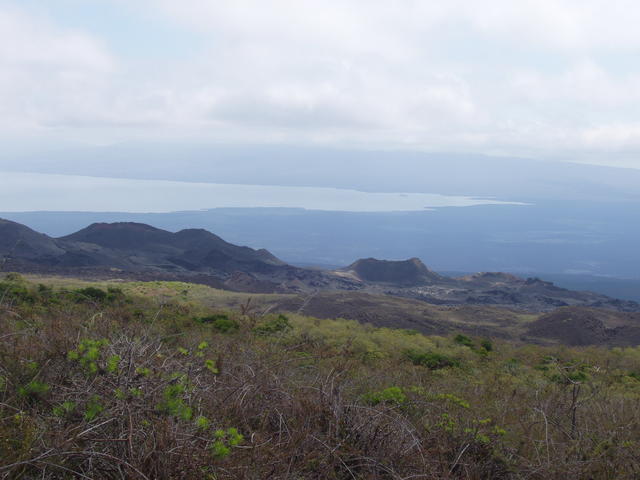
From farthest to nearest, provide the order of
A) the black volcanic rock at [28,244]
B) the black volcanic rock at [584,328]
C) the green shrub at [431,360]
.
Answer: the black volcanic rock at [28,244], the black volcanic rock at [584,328], the green shrub at [431,360]

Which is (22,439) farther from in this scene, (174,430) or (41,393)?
(174,430)

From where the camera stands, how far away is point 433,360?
10555 millimetres

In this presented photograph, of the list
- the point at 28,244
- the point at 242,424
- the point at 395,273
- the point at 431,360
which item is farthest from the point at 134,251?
the point at 242,424

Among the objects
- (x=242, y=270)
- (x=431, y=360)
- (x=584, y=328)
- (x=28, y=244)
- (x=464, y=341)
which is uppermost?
(x=28, y=244)

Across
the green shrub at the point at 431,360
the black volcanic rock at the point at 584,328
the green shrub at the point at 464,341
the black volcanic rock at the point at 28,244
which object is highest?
the black volcanic rock at the point at 28,244

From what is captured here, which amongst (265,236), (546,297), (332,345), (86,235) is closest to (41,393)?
(332,345)

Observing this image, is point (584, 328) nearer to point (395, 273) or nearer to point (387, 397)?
point (387, 397)

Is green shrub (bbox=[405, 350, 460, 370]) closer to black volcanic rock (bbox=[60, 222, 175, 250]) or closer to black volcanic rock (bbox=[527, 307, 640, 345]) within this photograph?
black volcanic rock (bbox=[527, 307, 640, 345])

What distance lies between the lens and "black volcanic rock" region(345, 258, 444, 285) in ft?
156

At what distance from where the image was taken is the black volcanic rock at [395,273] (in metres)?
47.5

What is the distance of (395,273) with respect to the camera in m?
48.7

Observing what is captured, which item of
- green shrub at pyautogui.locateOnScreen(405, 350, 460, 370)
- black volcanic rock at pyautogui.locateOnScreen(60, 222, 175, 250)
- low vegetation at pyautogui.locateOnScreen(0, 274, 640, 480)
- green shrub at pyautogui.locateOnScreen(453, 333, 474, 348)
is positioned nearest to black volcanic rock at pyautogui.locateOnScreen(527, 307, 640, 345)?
green shrub at pyautogui.locateOnScreen(453, 333, 474, 348)

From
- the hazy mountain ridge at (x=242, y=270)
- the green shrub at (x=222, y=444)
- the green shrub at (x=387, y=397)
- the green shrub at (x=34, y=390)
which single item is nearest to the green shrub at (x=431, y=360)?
Answer: the green shrub at (x=387, y=397)

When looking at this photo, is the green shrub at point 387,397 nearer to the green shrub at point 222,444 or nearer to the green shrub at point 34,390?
the green shrub at point 222,444
